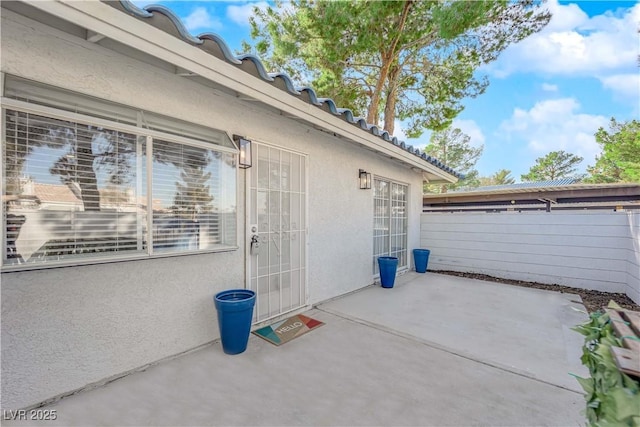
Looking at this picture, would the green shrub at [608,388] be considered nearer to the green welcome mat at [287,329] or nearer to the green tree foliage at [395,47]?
the green welcome mat at [287,329]

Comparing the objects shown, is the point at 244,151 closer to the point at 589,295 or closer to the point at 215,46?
the point at 215,46

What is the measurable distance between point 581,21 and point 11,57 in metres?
12.7

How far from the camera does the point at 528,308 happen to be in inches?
217

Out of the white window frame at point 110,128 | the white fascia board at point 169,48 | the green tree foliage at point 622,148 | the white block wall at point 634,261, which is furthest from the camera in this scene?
the green tree foliage at point 622,148

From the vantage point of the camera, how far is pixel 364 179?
258 inches

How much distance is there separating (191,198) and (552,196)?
51.4 ft

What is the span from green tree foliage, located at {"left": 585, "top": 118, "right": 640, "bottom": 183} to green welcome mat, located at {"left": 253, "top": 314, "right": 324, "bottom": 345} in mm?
23599

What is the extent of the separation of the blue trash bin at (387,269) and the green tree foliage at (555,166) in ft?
131

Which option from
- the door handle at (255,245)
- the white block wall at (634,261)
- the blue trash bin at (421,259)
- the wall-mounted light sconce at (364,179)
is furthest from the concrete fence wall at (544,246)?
the door handle at (255,245)

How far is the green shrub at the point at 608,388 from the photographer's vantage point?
4.02ft

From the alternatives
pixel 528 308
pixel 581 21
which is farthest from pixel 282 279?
pixel 581 21

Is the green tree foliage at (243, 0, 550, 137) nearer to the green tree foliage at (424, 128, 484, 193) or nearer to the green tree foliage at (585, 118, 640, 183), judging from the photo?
the green tree foliage at (585, 118, 640, 183)

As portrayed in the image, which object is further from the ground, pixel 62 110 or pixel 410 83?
pixel 410 83

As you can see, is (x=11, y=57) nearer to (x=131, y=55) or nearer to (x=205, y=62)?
(x=131, y=55)
